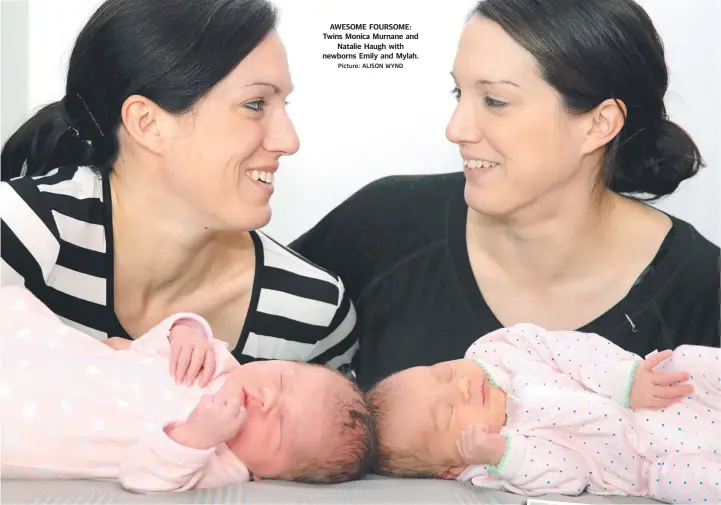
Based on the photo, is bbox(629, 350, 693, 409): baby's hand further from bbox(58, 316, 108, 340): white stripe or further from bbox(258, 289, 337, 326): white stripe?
bbox(58, 316, 108, 340): white stripe

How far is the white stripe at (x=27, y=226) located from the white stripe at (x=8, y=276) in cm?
4

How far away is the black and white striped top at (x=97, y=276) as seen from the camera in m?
1.34

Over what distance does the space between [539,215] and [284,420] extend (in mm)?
573

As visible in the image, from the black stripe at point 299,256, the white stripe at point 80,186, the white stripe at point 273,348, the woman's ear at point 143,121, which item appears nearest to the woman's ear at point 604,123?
the black stripe at point 299,256

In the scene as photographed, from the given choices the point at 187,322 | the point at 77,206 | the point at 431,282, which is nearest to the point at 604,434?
the point at 431,282

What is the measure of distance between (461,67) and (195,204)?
494 millimetres

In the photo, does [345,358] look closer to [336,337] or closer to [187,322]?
[336,337]

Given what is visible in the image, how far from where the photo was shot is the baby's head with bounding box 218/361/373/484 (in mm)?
1212

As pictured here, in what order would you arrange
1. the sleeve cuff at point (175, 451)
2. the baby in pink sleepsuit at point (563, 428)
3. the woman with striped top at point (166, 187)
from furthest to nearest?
the woman with striped top at point (166, 187)
the baby in pink sleepsuit at point (563, 428)
the sleeve cuff at point (175, 451)

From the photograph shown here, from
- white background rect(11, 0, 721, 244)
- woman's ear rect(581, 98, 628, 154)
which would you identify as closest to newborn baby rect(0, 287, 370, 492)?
Result: white background rect(11, 0, 721, 244)

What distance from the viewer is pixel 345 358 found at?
1.58 m

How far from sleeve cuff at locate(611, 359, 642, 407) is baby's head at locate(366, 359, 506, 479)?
0.53 ft

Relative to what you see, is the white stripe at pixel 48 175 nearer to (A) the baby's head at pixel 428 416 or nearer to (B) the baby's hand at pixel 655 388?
(A) the baby's head at pixel 428 416

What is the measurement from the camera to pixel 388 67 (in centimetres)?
156
